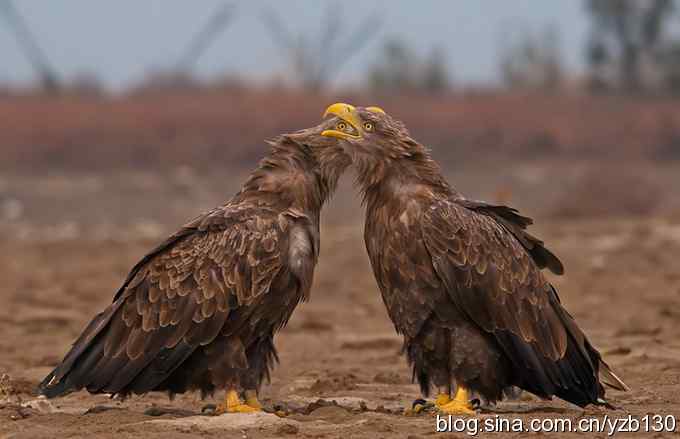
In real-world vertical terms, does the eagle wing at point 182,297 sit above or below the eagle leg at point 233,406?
above

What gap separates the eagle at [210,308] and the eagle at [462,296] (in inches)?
19.9

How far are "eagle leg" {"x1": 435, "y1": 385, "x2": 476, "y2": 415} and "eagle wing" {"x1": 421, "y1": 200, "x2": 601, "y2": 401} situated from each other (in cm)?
33

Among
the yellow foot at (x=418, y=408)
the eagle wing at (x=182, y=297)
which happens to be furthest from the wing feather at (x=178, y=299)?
the yellow foot at (x=418, y=408)

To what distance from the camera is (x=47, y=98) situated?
36719 millimetres

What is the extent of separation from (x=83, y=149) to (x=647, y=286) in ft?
56.4

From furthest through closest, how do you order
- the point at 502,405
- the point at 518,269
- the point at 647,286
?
the point at 647,286 < the point at 502,405 < the point at 518,269

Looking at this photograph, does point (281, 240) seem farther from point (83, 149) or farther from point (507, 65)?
point (507, 65)

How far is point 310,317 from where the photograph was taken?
15.0 metres

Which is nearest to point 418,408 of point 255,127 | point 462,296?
point 462,296

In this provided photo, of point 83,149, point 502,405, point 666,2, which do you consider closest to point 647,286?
point 502,405

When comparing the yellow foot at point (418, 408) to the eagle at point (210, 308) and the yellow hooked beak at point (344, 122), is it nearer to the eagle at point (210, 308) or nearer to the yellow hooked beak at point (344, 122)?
the eagle at point (210, 308)

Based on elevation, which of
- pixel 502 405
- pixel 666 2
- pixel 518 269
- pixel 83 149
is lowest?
pixel 502 405

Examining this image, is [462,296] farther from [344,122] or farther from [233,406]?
[233,406]

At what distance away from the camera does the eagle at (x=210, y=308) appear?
8148 millimetres
